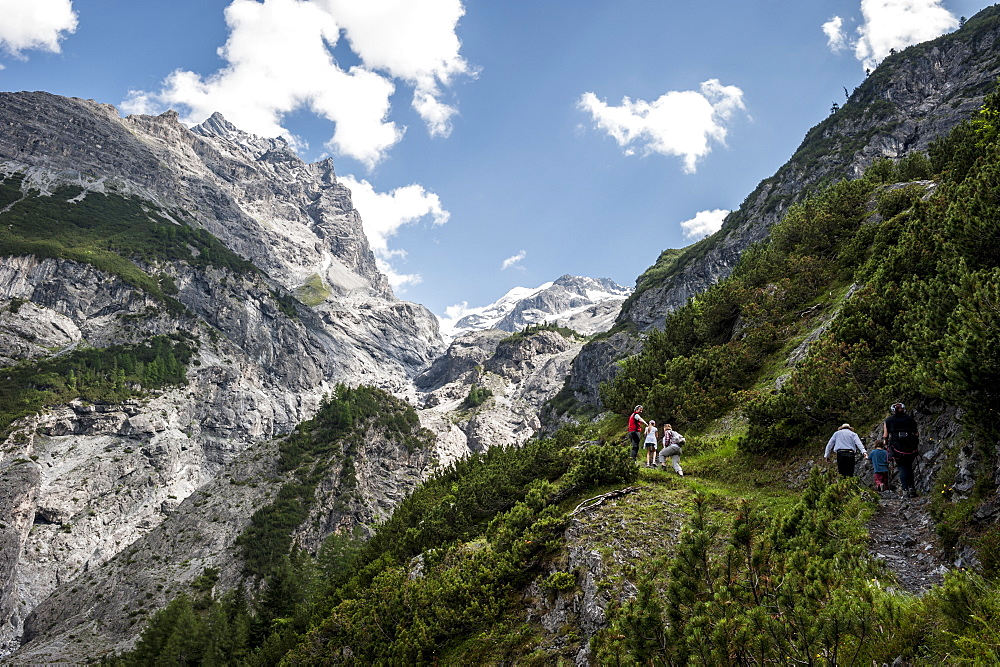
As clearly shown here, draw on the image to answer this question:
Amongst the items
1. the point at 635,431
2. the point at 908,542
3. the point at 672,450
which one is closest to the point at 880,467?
the point at 908,542

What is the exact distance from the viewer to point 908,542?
7273mm

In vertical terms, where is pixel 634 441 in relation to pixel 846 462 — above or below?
above

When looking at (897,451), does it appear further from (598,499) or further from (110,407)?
(110,407)

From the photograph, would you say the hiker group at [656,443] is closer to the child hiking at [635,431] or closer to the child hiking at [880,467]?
the child hiking at [635,431]

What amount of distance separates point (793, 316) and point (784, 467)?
11215 millimetres

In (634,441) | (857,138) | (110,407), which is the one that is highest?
(857,138)

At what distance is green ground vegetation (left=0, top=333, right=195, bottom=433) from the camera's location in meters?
104

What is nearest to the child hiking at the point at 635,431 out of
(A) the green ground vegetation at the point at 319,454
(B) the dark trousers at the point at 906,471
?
(B) the dark trousers at the point at 906,471

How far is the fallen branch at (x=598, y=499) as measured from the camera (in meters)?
12.8

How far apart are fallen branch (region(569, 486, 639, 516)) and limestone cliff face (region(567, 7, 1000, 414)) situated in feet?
290

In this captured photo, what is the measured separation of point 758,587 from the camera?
238 inches

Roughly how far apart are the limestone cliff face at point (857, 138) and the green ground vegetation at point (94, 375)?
375 ft

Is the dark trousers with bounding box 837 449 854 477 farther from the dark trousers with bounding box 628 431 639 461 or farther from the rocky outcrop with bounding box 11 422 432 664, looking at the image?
the rocky outcrop with bounding box 11 422 432 664

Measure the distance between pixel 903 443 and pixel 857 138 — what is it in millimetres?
134365
